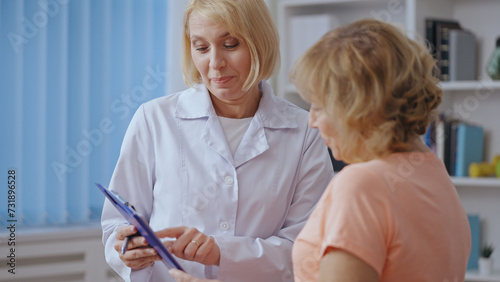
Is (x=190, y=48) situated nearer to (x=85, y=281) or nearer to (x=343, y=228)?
(x=343, y=228)

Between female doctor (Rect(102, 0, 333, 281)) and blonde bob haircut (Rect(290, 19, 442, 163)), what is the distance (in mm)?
611

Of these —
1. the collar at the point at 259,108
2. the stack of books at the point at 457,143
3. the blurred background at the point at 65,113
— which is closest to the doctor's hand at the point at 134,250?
the collar at the point at 259,108

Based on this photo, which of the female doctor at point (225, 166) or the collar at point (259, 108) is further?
the collar at point (259, 108)

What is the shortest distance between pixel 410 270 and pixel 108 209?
0.93 metres

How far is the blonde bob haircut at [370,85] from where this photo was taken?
90 cm

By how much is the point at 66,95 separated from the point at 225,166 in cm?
141

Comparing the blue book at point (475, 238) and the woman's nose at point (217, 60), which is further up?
the woman's nose at point (217, 60)

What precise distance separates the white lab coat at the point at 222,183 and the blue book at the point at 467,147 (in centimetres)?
149

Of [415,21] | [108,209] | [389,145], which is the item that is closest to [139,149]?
[108,209]

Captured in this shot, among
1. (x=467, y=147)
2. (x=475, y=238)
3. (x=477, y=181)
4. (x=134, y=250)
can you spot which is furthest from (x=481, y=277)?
(x=134, y=250)

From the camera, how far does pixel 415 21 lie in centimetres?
287

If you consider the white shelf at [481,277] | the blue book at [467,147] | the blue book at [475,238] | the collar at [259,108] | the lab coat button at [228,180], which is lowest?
the white shelf at [481,277]

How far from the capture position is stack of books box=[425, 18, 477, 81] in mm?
2898

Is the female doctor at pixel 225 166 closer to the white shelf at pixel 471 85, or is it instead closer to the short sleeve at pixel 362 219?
the short sleeve at pixel 362 219
